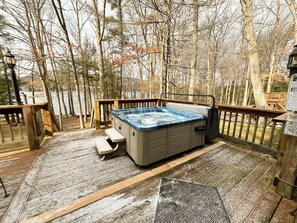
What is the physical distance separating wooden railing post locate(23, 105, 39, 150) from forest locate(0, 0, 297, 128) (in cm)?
247

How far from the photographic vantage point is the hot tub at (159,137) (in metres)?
2.15

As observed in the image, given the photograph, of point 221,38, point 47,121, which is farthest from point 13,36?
point 221,38

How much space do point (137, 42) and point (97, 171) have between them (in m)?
10.3

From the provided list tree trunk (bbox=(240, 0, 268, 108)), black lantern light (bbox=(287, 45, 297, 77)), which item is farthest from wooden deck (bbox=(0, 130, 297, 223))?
tree trunk (bbox=(240, 0, 268, 108))

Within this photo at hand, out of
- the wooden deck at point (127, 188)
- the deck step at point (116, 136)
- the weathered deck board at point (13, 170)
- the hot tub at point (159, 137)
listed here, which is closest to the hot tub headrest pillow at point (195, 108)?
the hot tub at point (159, 137)

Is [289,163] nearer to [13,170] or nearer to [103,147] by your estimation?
[103,147]

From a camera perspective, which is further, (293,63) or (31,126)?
(31,126)

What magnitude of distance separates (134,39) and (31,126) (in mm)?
9660

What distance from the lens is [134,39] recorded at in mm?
10469

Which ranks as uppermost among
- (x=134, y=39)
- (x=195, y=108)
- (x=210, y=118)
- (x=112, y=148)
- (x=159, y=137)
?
(x=134, y=39)

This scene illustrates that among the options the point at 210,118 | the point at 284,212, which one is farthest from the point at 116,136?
the point at 284,212

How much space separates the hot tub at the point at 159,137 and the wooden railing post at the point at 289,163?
51.4 inches

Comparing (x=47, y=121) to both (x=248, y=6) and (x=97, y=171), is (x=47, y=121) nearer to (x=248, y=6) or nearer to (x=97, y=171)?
(x=97, y=171)

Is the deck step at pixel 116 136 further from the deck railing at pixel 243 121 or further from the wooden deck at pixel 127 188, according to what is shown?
the deck railing at pixel 243 121
